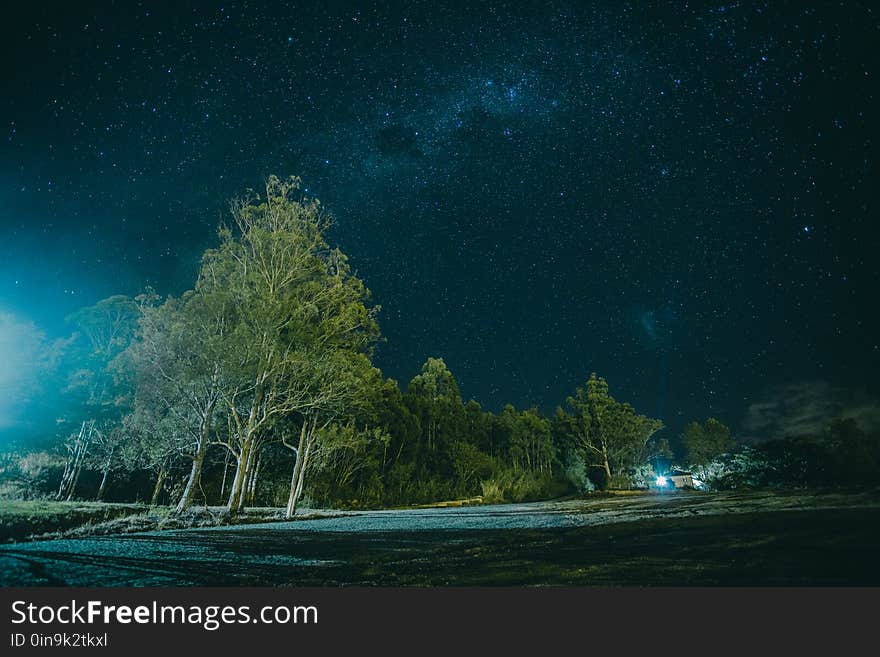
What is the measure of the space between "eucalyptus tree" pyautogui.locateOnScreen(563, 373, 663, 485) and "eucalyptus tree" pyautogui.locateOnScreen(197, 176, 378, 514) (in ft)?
115

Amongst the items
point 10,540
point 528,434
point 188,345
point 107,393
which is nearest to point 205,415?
point 188,345

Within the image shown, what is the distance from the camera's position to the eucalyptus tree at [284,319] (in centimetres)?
1156

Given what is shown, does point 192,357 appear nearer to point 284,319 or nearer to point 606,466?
A: point 284,319

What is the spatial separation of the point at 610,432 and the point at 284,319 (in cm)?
3927

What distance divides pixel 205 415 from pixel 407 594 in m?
11.5

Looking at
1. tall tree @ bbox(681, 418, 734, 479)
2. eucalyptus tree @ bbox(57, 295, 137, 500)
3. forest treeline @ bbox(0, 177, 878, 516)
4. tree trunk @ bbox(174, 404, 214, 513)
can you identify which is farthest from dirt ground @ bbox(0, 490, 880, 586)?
tall tree @ bbox(681, 418, 734, 479)

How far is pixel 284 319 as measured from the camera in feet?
40.0

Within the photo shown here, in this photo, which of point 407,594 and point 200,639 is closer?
point 200,639

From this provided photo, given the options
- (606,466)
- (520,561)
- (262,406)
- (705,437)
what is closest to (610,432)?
(606,466)

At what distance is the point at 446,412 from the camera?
28.3 metres

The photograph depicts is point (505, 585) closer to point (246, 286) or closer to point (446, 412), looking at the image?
point (246, 286)

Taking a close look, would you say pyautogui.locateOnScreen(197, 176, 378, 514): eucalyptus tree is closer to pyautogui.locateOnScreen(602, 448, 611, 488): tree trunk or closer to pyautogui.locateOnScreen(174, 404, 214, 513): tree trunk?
pyautogui.locateOnScreen(174, 404, 214, 513): tree trunk

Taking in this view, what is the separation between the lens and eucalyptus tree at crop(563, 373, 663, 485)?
4256 cm

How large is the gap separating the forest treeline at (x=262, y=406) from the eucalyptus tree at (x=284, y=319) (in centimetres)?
5
